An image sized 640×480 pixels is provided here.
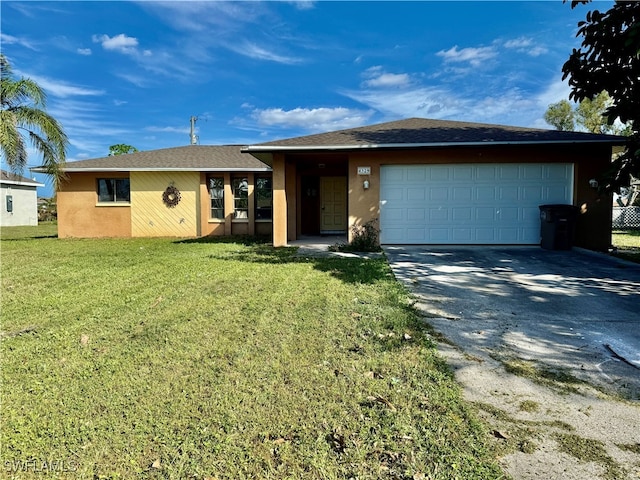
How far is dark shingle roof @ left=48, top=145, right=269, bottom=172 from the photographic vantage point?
48.8 ft

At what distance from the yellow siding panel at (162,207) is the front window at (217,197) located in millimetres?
576

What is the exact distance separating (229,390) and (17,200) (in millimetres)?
32138

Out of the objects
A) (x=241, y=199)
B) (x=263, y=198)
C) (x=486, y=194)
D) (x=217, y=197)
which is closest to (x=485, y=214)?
(x=486, y=194)

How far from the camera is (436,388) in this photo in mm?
2721

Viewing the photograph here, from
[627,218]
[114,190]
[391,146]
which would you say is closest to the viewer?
[391,146]

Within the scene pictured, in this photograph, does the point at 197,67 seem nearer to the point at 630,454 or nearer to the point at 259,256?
the point at 259,256

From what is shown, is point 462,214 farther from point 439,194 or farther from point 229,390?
point 229,390

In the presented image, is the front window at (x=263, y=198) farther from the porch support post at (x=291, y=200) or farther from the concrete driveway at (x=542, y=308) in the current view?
the concrete driveway at (x=542, y=308)

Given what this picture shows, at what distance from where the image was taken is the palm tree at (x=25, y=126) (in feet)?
40.0

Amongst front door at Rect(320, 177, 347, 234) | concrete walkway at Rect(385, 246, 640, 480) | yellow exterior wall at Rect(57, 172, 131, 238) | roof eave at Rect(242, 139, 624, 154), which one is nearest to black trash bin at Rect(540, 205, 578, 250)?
roof eave at Rect(242, 139, 624, 154)

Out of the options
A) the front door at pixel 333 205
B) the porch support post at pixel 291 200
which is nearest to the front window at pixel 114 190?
the porch support post at pixel 291 200

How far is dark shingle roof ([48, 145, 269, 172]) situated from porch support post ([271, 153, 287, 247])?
15.3ft

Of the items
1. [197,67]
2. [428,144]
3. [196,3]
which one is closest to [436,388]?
[428,144]

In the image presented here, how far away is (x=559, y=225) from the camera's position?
30.8 feet
